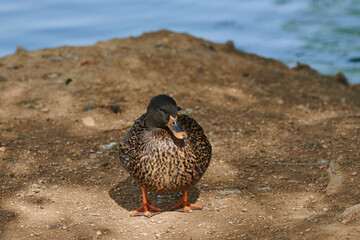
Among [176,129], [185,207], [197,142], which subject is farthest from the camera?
[185,207]

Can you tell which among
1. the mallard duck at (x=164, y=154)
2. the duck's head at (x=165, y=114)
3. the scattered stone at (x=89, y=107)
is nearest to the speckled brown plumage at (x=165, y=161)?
the mallard duck at (x=164, y=154)

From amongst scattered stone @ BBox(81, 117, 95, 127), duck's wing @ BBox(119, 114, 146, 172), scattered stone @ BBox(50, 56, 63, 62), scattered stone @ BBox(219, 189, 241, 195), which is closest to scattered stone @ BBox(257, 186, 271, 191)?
scattered stone @ BBox(219, 189, 241, 195)

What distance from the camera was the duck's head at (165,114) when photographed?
4.04 m

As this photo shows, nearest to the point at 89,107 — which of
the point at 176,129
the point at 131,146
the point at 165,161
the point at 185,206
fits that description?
the point at 131,146

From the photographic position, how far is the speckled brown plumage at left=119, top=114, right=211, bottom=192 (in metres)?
4.14

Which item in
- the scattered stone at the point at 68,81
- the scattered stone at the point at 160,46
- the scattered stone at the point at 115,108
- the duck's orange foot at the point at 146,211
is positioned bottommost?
A: the duck's orange foot at the point at 146,211

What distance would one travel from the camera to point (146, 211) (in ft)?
14.5

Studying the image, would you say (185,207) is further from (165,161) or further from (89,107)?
(89,107)

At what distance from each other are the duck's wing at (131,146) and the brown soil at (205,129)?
48 centimetres

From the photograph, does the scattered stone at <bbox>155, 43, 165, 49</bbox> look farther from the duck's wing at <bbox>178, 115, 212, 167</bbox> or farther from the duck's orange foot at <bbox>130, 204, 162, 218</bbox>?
the duck's orange foot at <bbox>130, 204, 162, 218</bbox>

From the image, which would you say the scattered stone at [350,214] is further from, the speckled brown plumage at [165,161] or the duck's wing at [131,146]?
the duck's wing at [131,146]

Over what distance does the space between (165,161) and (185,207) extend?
0.58 m

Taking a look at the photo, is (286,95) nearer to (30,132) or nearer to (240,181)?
(240,181)

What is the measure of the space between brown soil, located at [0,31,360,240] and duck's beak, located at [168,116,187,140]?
2.65 feet
